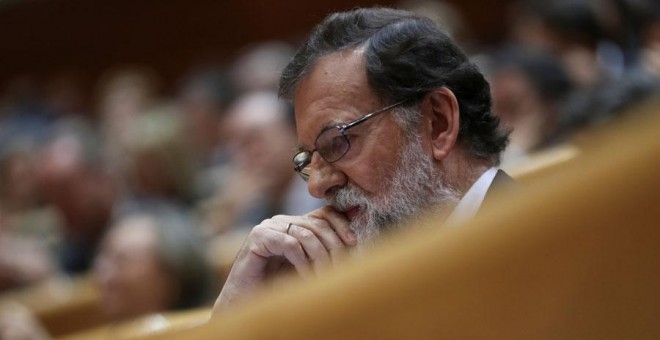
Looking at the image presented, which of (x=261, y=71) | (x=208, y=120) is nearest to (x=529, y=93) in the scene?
(x=261, y=71)

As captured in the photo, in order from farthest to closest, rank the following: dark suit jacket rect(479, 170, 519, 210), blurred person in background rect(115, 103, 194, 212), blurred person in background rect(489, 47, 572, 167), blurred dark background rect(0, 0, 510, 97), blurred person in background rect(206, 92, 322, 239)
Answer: blurred dark background rect(0, 0, 510, 97)
blurred person in background rect(115, 103, 194, 212)
blurred person in background rect(206, 92, 322, 239)
blurred person in background rect(489, 47, 572, 167)
dark suit jacket rect(479, 170, 519, 210)

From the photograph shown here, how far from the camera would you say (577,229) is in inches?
26.8

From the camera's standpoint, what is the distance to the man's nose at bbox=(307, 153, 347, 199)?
127cm

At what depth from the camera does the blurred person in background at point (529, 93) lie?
228cm

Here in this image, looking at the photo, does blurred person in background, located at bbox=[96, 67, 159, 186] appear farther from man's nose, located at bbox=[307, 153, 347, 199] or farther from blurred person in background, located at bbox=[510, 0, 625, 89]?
man's nose, located at bbox=[307, 153, 347, 199]

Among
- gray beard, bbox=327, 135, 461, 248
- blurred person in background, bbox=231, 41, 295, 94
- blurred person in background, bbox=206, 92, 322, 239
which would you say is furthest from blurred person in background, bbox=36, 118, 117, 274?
gray beard, bbox=327, 135, 461, 248

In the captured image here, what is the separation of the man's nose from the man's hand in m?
0.02

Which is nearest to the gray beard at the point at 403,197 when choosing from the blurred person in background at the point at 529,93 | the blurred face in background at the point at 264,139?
the blurred person in background at the point at 529,93

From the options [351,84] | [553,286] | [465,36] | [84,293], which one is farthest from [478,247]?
[465,36]

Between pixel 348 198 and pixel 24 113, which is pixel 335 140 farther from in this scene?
pixel 24 113

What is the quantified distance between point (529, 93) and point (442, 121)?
1182mm

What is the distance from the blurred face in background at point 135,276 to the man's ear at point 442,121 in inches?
32.9

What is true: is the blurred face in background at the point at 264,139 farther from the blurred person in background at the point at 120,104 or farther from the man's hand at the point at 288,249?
the man's hand at the point at 288,249

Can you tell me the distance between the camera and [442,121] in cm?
127
